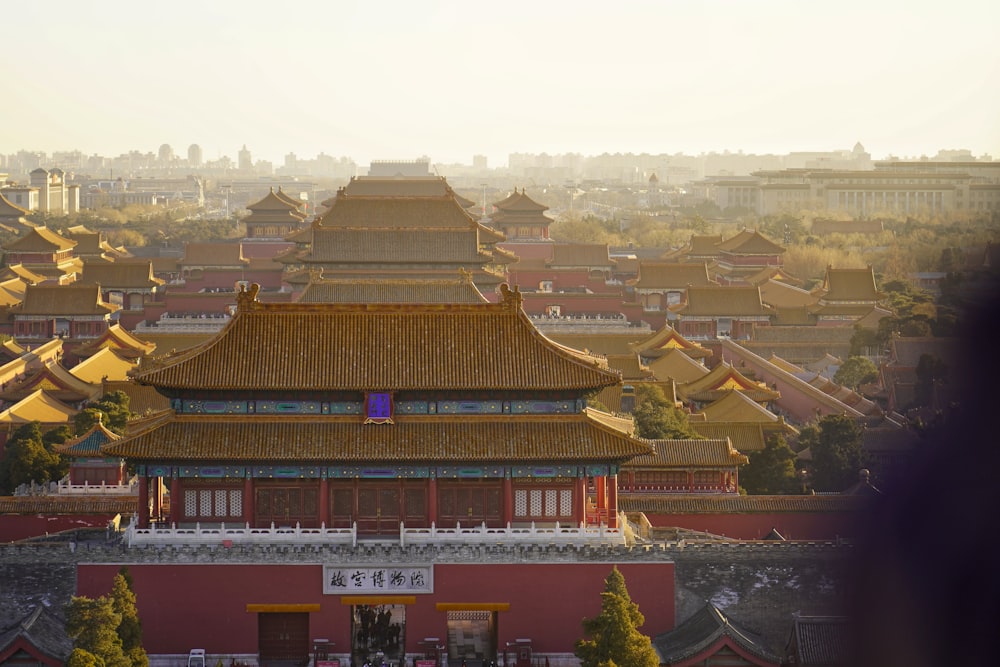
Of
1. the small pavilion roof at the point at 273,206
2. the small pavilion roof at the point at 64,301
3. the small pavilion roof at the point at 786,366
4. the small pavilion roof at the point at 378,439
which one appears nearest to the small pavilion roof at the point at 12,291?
the small pavilion roof at the point at 64,301

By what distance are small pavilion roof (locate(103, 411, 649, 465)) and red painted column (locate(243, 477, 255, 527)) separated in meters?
0.73

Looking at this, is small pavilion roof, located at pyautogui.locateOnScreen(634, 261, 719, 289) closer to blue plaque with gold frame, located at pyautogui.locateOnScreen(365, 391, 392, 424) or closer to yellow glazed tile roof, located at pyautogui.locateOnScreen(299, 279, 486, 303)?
yellow glazed tile roof, located at pyautogui.locateOnScreen(299, 279, 486, 303)

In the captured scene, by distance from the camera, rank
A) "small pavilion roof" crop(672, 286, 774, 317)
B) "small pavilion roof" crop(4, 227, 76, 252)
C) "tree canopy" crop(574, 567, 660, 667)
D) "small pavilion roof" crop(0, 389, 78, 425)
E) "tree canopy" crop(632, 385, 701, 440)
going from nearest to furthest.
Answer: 1. "tree canopy" crop(574, 567, 660, 667)
2. "tree canopy" crop(632, 385, 701, 440)
3. "small pavilion roof" crop(0, 389, 78, 425)
4. "small pavilion roof" crop(672, 286, 774, 317)
5. "small pavilion roof" crop(4, 227, 76, 252)

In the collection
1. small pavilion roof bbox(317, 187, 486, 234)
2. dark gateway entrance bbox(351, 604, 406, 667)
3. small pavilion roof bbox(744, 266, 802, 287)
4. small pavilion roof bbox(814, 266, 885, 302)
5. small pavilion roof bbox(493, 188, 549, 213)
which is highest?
small pavilion roof bbox(493, 188, 549, 213)

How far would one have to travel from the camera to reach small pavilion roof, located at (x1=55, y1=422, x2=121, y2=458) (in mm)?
33031

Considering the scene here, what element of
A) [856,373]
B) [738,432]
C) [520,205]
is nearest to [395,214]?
[856,373]

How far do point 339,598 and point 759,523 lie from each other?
30.6 feet

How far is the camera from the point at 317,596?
2677 centimetres

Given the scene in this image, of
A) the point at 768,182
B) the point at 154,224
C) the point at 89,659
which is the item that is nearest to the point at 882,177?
the point at 768,182

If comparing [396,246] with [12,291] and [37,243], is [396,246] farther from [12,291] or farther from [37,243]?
[37,243]

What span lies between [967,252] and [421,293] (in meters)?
16.2

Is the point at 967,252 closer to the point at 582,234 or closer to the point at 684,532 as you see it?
the point at 684,532

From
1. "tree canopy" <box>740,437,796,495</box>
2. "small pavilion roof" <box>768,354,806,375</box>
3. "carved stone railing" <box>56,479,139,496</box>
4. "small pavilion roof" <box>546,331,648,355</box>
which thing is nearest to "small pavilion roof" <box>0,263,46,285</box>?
"small pavilion roof" <box>546,331,648,355</box>

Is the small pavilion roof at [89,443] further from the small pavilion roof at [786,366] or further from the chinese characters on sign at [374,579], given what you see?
the small pavilion roof at [786,366]
